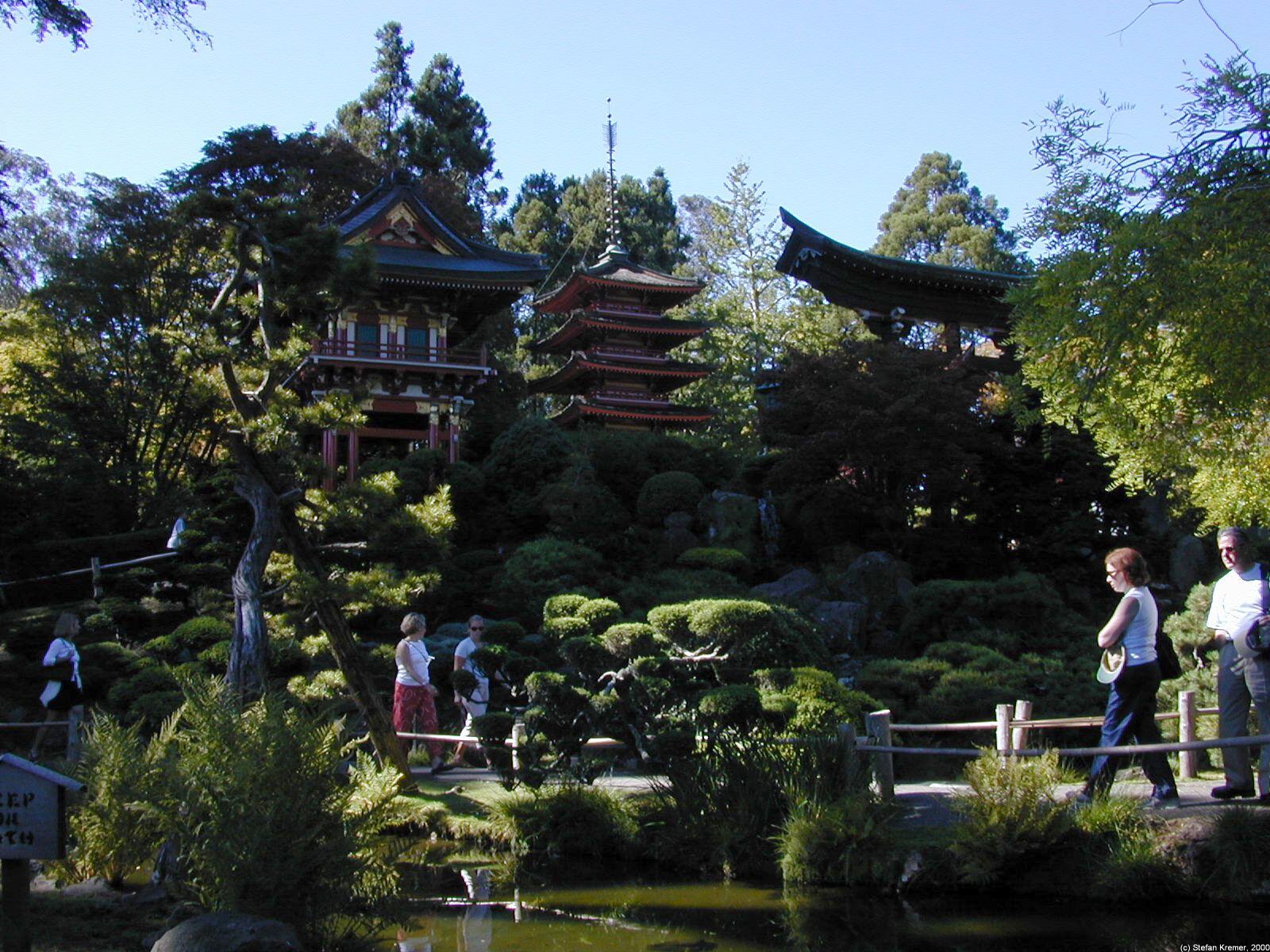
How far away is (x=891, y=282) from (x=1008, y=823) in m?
15.4

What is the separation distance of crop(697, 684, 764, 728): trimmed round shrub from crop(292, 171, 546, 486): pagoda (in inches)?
676

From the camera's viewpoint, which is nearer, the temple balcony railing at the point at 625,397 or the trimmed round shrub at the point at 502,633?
the trimmed round shrub at the point at 502,633

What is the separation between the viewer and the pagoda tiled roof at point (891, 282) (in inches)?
770

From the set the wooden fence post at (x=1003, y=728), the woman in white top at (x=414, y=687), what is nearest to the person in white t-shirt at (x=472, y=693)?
the woman in white top at (x=414, y=687)

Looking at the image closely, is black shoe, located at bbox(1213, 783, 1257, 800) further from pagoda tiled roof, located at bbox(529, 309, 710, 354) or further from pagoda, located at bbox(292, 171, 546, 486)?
pagoda tiled roof, located at bbox(529, 309, 710, 354)

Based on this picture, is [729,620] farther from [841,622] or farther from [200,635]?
[200,635]

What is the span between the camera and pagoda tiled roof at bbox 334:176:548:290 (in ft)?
79.4

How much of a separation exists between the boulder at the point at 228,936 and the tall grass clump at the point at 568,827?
3.15 metres

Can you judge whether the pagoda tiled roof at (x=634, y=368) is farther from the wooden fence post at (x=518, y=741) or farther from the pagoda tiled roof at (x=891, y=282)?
the wooden fence post at (x=518, y=741)

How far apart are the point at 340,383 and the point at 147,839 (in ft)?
63.2

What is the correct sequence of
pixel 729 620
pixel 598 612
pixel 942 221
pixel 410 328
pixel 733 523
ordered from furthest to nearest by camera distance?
pixel 942 221 → pixel 410 328 → pixel 733 523 → pixel 598 612 → pixel 729 620

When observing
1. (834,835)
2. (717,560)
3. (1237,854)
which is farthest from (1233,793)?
(717,560)

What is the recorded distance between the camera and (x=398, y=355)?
80.1 ft

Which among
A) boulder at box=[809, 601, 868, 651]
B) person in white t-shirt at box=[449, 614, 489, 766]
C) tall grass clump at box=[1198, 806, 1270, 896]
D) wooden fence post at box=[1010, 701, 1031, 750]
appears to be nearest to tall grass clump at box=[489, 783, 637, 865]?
person in white t-shirt at box=[449, 614, 489, 766]
